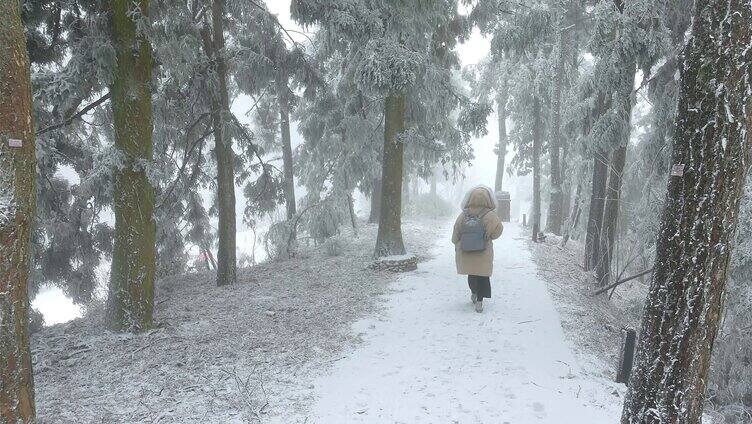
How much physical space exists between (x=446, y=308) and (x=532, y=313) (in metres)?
1.34

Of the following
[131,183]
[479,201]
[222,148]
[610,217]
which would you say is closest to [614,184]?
[610,217]

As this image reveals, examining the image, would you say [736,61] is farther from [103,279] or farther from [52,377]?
[103,279]

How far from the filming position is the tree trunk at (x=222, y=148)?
9156 mm

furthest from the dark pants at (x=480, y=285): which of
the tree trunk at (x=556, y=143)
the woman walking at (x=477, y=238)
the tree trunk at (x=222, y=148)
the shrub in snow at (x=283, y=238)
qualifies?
the tree trunk at (x=556, y=143)

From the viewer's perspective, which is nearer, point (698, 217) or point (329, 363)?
point (698, 217)

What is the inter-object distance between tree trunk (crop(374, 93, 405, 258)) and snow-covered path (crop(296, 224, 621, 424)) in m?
2.69

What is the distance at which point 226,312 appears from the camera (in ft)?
26.1

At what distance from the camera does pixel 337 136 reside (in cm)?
1672

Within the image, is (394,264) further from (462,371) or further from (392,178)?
(462,371)

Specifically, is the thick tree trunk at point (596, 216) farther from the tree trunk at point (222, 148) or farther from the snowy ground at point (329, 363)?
the tree trunk at point (222, 148)

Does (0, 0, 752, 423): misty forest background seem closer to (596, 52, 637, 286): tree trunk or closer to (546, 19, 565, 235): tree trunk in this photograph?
(596, 52, 637, 286): tree trunk

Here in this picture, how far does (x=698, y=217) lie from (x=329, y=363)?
13.4ft

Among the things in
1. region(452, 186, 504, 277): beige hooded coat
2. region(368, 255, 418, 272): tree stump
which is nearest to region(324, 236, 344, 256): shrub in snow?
region(368, 255, 418, 272): tree stump

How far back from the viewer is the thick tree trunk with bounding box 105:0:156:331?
625 centimetres
